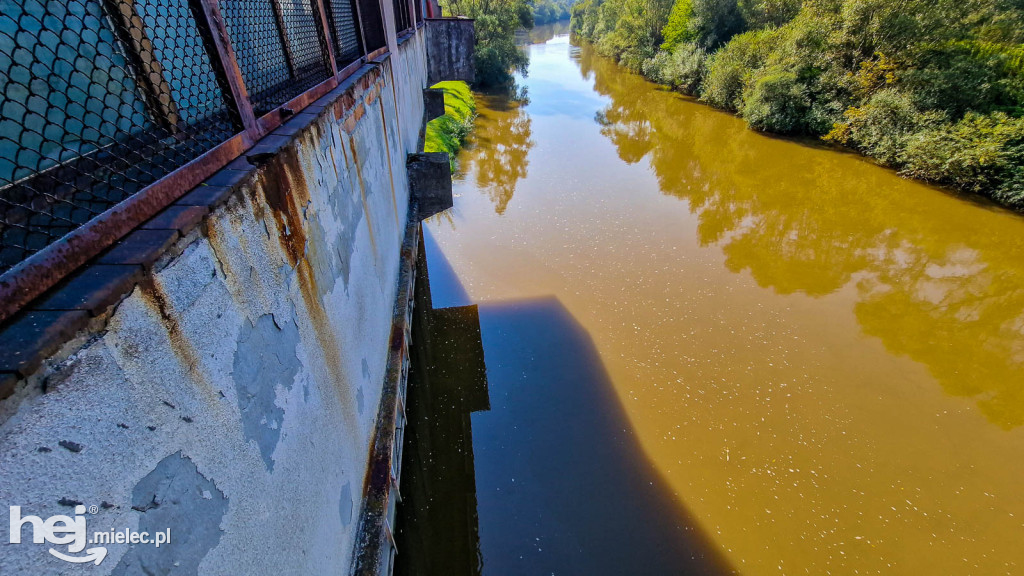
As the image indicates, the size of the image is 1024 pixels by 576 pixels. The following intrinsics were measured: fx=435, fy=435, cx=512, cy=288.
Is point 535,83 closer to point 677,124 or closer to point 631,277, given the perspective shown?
point 677,124

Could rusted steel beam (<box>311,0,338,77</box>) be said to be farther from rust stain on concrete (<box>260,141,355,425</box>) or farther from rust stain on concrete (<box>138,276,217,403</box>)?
rust stain on concrete (<box>138,276,217,403</box>)

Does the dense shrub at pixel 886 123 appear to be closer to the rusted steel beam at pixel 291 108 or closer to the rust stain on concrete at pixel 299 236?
the rusted steel beam at pixel 291 108

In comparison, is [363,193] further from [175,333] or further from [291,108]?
[175,333]

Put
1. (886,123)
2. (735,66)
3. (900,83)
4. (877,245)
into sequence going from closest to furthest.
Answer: (877,245) → (900,83) → (886,123) → (735,66)

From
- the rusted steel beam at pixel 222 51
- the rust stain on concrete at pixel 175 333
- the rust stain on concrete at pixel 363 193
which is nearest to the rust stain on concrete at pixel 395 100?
the rust stain on concrete at pixel 363 193

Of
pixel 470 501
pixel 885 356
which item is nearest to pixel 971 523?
pixel 885 356

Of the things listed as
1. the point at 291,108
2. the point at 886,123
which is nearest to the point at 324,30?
the point at 291,108
